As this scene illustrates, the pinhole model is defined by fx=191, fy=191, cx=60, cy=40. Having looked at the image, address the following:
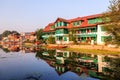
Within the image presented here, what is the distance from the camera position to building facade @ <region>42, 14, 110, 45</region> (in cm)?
5712

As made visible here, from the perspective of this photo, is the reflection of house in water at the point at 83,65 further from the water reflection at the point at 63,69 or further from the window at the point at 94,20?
the window at the point at 94,20

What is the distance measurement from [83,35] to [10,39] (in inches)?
5529

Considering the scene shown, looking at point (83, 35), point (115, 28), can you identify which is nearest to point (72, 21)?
point (83, 35)

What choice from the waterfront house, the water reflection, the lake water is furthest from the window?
the waterfront house

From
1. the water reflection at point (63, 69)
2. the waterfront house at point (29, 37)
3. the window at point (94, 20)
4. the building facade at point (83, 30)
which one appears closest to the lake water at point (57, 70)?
the water reflection at point (63, 69)

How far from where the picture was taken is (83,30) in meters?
65.8

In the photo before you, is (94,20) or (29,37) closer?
(94,20)

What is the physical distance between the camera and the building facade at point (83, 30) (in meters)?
57.1

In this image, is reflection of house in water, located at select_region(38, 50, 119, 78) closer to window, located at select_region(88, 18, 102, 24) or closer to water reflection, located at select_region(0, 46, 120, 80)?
water reflection, located at select_region(0, 46, 120, 80)

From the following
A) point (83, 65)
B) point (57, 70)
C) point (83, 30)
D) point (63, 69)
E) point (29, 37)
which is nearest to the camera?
point (57, 70)

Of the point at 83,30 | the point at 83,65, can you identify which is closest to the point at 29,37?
the point at 83,30

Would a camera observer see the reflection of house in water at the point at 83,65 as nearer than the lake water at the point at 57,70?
No

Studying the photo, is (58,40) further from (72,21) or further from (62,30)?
(72,21)

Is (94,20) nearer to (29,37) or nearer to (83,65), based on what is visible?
(83,65)
